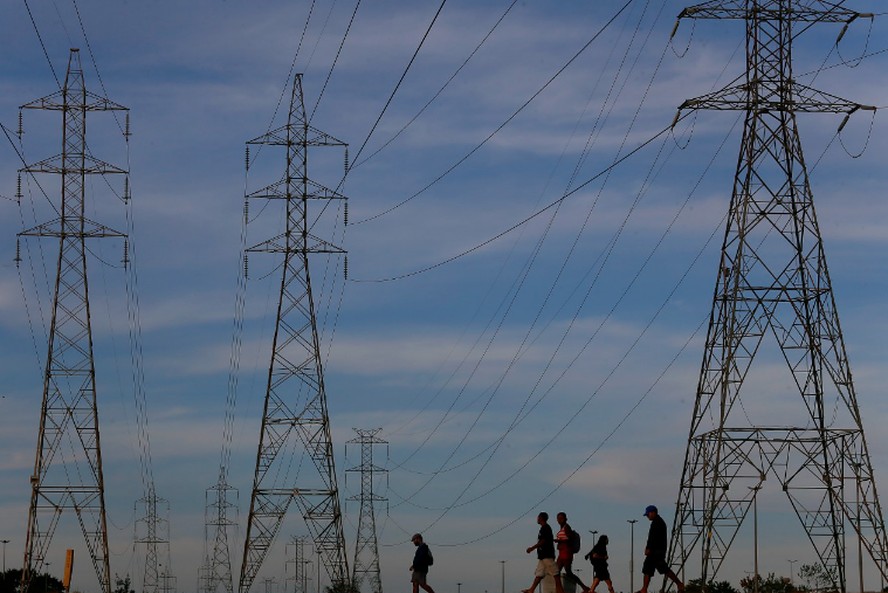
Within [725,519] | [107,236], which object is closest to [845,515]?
[725,519]

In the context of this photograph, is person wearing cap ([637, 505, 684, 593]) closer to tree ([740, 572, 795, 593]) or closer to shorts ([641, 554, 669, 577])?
shorts ([641, 554, 669, 577])

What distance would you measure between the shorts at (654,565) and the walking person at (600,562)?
3.74 ft

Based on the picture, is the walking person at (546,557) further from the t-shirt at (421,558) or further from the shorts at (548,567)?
the t-shirt at (421,558)

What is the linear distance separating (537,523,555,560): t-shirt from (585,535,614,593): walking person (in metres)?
1.04

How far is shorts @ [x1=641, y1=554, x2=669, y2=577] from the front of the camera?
37.5m

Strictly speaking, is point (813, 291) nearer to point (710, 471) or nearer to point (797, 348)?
point (797, 348)

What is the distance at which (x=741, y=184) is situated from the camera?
210ft

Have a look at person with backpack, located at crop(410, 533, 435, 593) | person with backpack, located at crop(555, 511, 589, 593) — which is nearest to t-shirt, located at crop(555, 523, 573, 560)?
person with backpack, located at crop(555, 511, 589, 593)

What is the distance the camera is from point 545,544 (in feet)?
125

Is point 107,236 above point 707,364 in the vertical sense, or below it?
above

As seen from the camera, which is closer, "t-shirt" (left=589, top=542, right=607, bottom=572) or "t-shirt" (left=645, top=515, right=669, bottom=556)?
"t-shirt" (left=645, top=515, right=669, bottom=556)

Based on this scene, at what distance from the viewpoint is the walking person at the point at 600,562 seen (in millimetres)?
38625

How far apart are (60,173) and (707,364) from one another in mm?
34672

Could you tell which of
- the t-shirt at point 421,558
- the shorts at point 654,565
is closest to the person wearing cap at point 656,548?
the shorts at point 654,565
